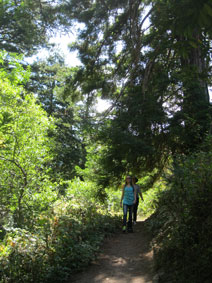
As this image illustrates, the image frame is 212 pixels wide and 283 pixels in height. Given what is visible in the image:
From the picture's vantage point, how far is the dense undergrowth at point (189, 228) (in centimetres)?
389

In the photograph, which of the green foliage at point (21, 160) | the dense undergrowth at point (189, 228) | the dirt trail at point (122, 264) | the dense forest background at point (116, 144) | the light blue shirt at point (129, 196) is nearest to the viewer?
the dense undergrowth at point (189, 228)

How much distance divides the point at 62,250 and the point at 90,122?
5670 mm

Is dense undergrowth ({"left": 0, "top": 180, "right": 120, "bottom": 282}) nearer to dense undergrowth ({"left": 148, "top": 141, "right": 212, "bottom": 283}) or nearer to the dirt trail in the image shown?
the dirt trail

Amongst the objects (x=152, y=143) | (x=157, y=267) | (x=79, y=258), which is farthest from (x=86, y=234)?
(x=152, y=143)

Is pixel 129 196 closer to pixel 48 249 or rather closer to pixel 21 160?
pixel 21 160

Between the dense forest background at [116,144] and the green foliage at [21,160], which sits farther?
the green foliage at [21,160]

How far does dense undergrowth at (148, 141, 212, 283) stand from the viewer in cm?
389

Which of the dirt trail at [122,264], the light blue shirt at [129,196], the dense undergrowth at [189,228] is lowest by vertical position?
the dirt trail at [122,264]

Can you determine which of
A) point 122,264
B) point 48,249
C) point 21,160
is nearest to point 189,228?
point 122,264

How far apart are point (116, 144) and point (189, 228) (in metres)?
5.22

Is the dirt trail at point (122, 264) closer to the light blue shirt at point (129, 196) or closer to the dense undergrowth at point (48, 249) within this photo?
the dense undergrowth at point (48, 249)

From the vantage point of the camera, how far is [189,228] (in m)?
4.24

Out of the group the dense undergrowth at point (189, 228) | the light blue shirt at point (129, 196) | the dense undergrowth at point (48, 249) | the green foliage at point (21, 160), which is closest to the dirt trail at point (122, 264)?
the dense undergrowth at point (48, 249)

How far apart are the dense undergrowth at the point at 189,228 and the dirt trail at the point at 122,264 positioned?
57 cm
